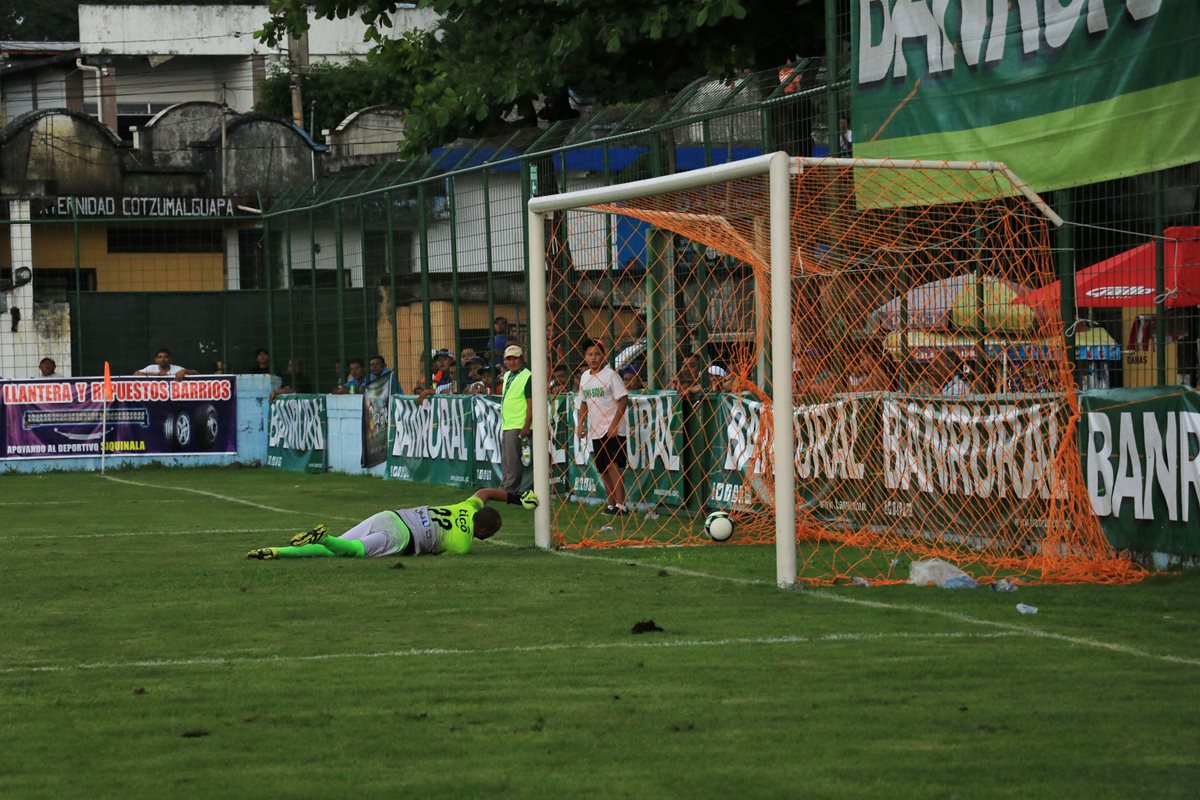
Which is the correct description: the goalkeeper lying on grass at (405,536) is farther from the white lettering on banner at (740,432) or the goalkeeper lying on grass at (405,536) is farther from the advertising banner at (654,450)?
the advertising banner at (654,450)

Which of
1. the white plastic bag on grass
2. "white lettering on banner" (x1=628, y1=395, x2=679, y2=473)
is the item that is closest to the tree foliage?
"white lettering on banner" (x1=628, y1=395, x2=679, y2=473)

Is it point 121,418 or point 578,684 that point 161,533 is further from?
point 121,418

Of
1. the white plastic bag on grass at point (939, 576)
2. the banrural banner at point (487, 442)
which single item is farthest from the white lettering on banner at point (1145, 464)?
the banrural banner at point (487, 442)

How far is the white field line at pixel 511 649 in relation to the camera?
26.3 feet

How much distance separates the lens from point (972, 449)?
1255 centimetres

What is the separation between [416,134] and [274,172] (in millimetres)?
21182

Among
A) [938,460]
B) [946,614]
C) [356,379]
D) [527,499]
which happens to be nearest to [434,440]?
[356,379]

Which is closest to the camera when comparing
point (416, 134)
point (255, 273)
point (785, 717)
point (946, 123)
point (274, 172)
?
point (785, 717)

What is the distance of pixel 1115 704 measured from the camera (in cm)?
673

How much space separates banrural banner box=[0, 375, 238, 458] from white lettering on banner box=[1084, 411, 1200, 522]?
18.9 metres

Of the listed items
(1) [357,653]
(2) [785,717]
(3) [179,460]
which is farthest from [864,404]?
(3) [179,460]

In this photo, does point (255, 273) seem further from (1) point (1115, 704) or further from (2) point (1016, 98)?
Result: (1) point (1115, 704)

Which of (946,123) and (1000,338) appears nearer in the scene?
(1000,338)

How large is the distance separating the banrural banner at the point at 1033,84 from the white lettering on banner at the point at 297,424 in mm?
13927
